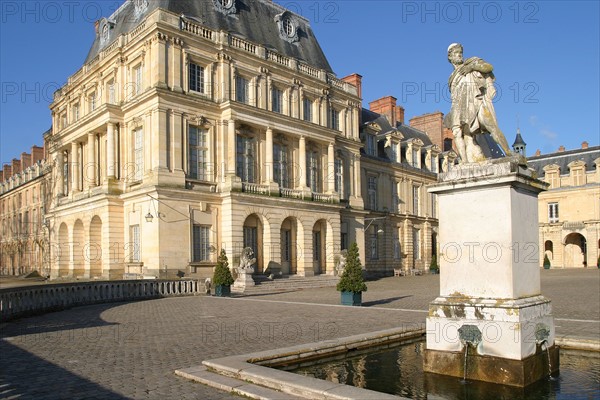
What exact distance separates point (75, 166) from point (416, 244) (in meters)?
32.0

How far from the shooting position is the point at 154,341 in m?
10.7

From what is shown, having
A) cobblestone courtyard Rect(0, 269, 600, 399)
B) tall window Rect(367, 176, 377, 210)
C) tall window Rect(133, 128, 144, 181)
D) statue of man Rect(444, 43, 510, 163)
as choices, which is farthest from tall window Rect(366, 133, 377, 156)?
statue of man Rect(444, 43, 510, 163)

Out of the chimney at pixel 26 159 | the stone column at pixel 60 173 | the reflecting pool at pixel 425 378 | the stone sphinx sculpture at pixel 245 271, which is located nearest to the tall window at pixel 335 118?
the stone sphinx sculpture at pixel 245 271

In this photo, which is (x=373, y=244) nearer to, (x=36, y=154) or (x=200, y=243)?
(x=200, y=243)

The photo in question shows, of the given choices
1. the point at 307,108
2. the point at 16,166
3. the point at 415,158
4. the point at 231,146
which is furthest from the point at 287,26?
the point at 16,166

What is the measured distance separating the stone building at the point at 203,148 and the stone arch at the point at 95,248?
0.06 metres

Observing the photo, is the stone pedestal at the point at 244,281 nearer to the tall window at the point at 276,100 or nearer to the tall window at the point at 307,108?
the tall window at the point at 276,100

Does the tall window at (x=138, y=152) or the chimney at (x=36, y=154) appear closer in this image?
the tall window at (x=138, y=152)

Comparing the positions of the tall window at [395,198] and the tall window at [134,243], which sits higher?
the tall window at [395,198]

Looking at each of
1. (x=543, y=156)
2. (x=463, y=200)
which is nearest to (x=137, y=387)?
(x=463, y=200)

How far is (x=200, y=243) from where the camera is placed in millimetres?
30875

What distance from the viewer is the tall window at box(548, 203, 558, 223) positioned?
61.7 meters

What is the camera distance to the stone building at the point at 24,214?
183ft

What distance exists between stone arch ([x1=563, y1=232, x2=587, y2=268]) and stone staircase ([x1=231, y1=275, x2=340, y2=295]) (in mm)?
36404
